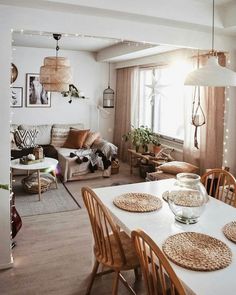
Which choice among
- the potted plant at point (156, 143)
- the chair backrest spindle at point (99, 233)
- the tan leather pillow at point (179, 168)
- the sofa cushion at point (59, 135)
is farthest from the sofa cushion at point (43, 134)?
the chair backrest spindle at point (99, 233)

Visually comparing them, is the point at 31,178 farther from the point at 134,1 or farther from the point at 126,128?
the point at 134,1

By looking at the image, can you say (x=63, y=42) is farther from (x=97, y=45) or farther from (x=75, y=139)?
(x=75, y=139)

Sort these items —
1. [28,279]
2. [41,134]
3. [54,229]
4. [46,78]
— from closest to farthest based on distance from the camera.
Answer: [28,279], [54,229], [46,78], [41,134]

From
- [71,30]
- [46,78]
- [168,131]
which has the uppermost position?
[71,30]

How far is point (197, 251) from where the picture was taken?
1616mm

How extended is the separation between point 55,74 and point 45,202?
1792mm

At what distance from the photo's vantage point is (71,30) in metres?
2.73

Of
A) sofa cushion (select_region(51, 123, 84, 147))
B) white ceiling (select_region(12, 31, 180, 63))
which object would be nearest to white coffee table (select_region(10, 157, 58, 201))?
sofa cushion (select_region(51, 123, 84, 147))

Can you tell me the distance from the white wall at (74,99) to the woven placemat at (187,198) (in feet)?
17.2

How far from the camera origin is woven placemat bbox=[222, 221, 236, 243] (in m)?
1.77

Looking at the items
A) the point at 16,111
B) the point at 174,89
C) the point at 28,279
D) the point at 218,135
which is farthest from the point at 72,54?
the point at 28,279

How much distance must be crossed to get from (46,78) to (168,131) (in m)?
2.66

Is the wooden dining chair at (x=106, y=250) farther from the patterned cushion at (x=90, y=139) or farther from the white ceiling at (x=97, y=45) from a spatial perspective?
the patterned cushion at (x=90, y=139)

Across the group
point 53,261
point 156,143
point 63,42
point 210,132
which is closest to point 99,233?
point 53,261
